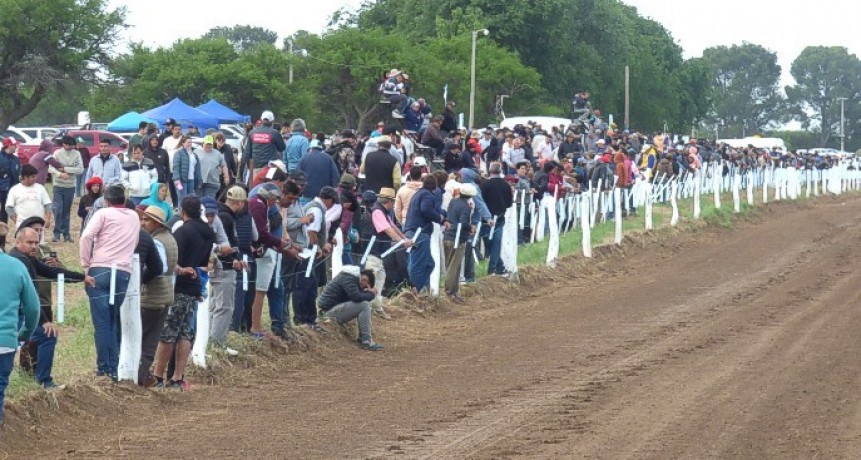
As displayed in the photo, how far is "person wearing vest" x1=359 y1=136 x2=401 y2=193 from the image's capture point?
20.5m

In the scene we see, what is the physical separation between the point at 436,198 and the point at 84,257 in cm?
800

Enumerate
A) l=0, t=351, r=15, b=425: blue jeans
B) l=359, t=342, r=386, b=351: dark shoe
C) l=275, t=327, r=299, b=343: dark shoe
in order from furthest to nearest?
l=359, t=342, r=386, b=351: dark shoe → l=275, t=327, r=299, b=343: dark shoe → l=0, t=351, r=15, b=425: blue jeans

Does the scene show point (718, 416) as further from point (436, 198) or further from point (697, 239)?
point (697, 239)

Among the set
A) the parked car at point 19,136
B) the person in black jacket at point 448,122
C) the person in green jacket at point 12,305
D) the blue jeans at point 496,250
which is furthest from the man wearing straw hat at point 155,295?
the parked car at point 19,136

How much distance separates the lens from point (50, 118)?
9988cm

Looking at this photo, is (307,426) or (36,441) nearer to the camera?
(36,441)

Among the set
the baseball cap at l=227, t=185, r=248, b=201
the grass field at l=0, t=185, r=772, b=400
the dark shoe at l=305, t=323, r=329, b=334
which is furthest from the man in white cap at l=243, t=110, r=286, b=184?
the baseball cap at l=227, t=185, r=248, b=201

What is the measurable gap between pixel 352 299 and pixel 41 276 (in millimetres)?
4770

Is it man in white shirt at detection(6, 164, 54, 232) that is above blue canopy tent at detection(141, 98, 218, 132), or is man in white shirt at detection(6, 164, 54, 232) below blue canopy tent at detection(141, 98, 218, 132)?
below

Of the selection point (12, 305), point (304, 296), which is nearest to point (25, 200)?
point (304, 296)

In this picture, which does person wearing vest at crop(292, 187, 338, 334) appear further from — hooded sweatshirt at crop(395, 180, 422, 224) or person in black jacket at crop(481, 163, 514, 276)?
person in black jacket at crop(481, 163, 514, 276)

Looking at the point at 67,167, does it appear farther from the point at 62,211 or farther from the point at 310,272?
the point at 310,272

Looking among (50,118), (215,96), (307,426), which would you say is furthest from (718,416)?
(50,118)

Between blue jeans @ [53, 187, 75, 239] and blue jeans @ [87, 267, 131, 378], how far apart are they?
38.1 feet
